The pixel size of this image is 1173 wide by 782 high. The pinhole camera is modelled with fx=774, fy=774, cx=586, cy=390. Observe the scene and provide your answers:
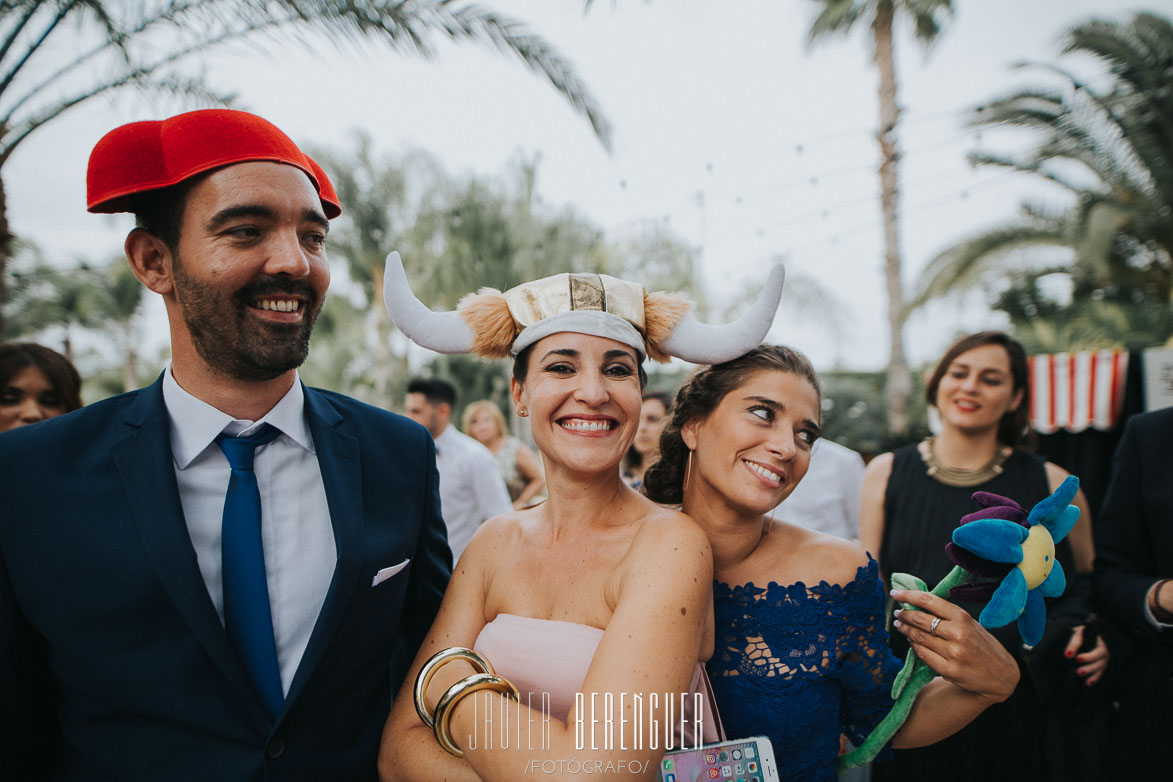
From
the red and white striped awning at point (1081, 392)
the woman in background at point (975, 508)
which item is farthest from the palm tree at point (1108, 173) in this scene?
the woman in background at point (975, 508)

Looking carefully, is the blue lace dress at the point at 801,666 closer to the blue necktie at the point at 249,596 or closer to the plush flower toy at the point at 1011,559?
the plush flower toy at the point at 1011,559

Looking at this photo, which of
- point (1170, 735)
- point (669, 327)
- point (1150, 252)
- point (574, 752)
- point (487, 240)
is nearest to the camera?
point (574, 752)

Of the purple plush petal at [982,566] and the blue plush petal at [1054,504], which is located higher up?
the blue plush petal at [1054,504]

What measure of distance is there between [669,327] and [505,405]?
55.1ft

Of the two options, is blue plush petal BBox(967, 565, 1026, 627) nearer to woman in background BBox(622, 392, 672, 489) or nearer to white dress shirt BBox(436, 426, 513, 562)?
woman in background BBox(622, 392, 672, 489)

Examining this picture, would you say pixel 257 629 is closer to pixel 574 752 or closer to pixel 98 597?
pixel 98 597

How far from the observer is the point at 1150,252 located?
12695 mm

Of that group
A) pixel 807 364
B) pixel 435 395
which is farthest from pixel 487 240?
pixel 807 364

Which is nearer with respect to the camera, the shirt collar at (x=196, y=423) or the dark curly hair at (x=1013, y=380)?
the shirt collar at (x=196, y=423)


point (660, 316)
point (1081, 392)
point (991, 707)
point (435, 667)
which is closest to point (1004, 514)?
point (660, 316)

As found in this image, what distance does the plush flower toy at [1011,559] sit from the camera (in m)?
1.77

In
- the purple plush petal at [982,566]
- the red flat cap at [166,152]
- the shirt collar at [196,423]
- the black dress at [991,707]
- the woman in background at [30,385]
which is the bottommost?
the black dress at [991,707]

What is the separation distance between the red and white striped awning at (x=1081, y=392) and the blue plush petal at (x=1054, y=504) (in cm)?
508

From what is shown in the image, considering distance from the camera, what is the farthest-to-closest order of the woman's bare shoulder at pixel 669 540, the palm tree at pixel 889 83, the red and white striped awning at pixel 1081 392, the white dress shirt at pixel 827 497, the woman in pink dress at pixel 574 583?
the palm tree at pixel 889 83
the red and white striped awning at pixel 1081 392
the white dress shirt at pixel 827 497
the woman's bare shoulder at pixel 669 540
the woman in pink dress at pixel 574 583
